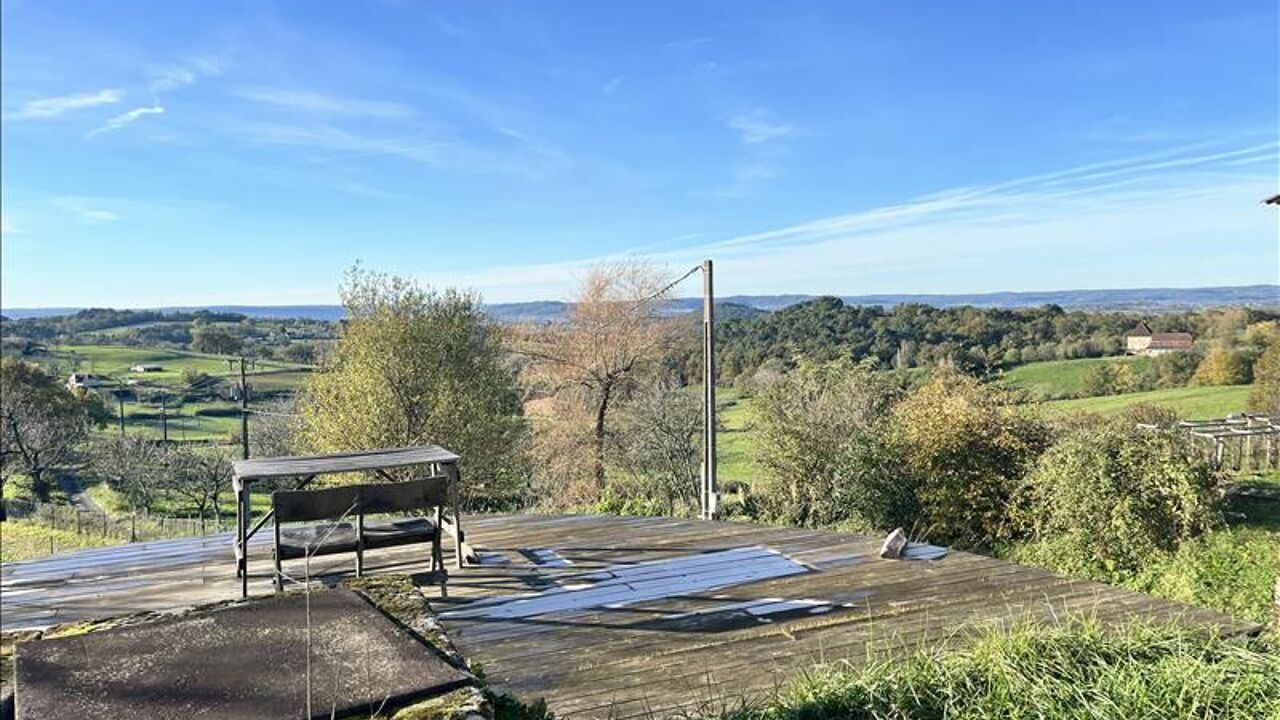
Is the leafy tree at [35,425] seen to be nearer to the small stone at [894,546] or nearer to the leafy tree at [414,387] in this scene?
the leafy tree at [414,387]

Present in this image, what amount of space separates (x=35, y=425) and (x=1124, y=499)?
124ft

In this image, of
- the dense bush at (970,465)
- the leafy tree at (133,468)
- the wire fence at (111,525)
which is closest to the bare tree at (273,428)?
the wire fence at (111,525)

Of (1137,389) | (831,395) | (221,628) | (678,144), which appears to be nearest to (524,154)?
(678,144)

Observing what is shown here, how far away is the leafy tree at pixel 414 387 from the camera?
51.8ft

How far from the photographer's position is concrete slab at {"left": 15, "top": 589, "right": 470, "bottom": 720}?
140 cm

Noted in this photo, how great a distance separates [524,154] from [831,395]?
8889 mm

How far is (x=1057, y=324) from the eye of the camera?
54.2 ft

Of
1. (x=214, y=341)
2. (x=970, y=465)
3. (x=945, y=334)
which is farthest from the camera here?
(x=214, y=341)

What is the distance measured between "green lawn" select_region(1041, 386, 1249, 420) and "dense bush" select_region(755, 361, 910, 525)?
3.56 metres

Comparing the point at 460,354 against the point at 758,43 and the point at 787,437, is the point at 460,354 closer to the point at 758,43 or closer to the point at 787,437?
the point at 787,437

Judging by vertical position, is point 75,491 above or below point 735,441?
below

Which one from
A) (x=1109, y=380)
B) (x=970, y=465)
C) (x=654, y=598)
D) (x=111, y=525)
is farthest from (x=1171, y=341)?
(x=111, y=525)

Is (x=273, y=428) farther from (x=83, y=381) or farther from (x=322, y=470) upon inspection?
(x=322, y=470)

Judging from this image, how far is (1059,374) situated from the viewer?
14664mm
